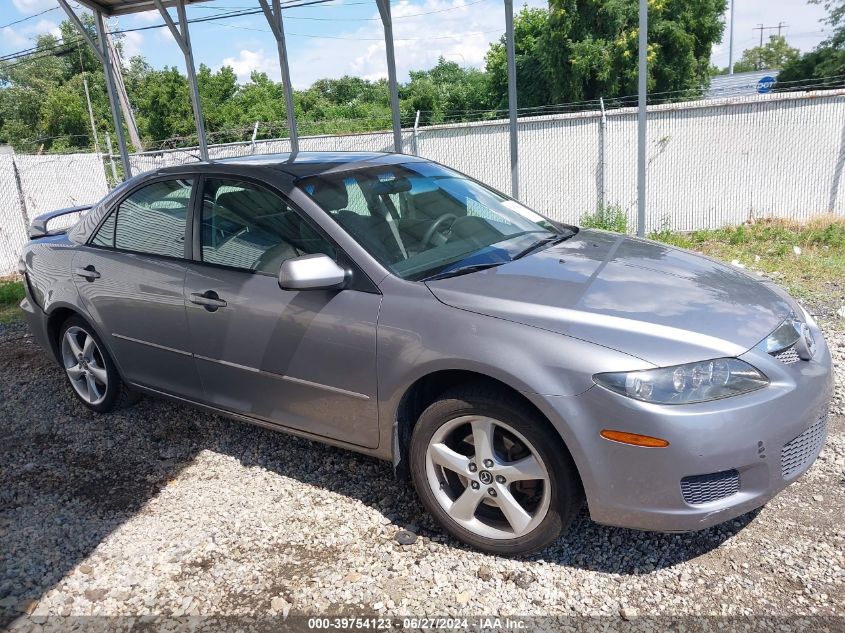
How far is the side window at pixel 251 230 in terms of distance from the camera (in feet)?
11.0

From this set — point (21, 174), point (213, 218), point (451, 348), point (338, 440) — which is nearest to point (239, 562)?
point (338, 440)

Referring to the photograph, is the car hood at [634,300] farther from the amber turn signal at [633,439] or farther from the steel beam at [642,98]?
the steel beam at [642,98]

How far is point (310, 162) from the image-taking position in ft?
12.6

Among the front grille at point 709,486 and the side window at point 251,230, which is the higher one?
the side window at point 251,230

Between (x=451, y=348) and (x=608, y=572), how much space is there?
1126mm

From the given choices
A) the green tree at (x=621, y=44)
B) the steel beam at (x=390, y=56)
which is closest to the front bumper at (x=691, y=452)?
the steel beam at (x=390, y=56)

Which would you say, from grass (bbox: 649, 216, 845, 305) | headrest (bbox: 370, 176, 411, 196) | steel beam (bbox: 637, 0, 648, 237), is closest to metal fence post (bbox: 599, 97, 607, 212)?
grass (bbox: 649, 216, 845, 305)

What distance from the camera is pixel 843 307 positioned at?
5891 mm

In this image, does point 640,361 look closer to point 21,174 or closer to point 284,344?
point 284,344

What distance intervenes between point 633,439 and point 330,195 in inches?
75.0

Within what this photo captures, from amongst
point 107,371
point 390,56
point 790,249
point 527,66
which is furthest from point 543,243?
point 527,66

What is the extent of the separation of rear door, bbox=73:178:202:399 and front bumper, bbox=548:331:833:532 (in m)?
2.28

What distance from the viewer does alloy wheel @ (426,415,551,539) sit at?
274 cm

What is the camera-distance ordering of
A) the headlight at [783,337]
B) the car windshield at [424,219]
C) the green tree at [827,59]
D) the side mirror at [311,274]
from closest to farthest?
1. the headlight at [783,337]
2. the side mirror at [311,274]
3. the car windshield at [424,219]
4. the green tree at [827,59]
